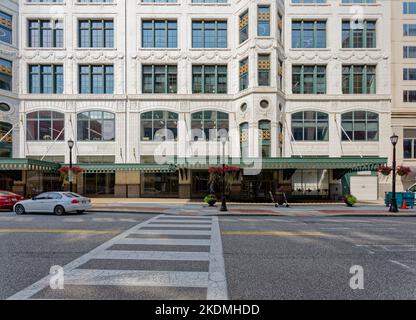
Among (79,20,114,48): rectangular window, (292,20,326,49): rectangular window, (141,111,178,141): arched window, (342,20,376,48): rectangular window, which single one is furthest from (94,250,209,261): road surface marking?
(342,20,376,48): rectangular window

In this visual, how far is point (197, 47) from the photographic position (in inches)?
1081

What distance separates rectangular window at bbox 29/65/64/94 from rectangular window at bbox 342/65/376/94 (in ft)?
102

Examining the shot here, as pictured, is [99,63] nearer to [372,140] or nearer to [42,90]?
[42,90]

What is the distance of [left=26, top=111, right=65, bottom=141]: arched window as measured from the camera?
2711 cm

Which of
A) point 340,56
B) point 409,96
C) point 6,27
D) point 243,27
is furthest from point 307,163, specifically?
point 6,27

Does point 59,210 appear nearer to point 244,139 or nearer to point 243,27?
point 244,139

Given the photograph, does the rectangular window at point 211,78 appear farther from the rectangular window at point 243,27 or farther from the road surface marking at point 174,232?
the road surface marking at point 174,232

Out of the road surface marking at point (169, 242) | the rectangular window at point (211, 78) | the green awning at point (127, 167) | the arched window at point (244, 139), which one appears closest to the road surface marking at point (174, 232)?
the road surface marking at point (169, 242)

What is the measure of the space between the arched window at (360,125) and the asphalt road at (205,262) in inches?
746

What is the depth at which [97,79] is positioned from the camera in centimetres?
2764

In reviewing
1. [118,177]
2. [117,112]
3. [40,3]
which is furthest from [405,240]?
[40,3]

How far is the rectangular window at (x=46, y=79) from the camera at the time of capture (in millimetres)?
27438
